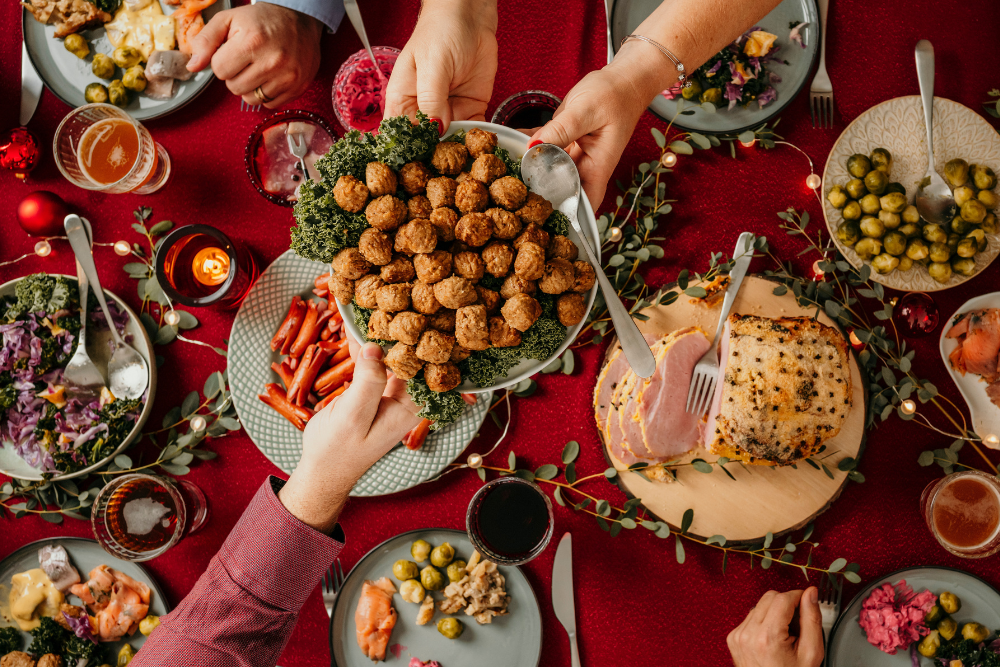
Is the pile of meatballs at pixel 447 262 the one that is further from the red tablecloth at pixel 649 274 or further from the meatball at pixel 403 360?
the red tablecloth at pixel 649 274

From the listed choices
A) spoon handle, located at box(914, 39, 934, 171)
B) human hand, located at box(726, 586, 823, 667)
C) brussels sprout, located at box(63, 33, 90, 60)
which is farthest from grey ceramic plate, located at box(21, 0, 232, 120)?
human hand, located at box(726, 586, 823, 667)

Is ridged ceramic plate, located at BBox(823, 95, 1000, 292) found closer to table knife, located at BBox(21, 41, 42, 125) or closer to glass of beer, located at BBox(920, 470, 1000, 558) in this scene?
glass of beer, located at BBox(920, 470, 1000, 558)

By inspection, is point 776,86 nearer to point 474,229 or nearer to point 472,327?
point 474,229

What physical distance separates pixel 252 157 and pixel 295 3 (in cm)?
72

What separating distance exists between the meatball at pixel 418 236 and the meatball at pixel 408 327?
0.20 m

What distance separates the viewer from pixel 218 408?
8.93 feet

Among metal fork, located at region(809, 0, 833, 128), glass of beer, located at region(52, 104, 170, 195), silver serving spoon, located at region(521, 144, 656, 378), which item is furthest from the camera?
metal fork, located at region(809, 0, 833, 128)

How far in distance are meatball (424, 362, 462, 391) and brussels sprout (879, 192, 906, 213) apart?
2017mm

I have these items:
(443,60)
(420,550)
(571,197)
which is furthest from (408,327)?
(420,550)

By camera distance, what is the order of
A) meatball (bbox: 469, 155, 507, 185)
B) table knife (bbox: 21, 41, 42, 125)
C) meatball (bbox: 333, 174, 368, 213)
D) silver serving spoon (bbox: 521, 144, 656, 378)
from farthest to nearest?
table knife (bbox: 21, 41, 42, 125), silver serving spoon (bbox: 521, 144, 656, 378), meatball (bbox: 469, 155, 507, 185), meatball (bbox: 333, 174, 368, 213)

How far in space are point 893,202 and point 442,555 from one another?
246cm

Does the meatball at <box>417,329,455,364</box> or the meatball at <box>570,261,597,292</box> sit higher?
the meatball at <box>570,261,597,292</box>

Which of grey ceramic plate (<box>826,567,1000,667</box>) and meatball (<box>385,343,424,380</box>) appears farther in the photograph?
grey ceramic plate (<box>826,567,1000,667</box>)

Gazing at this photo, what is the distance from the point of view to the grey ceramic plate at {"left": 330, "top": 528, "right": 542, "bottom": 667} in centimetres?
258
